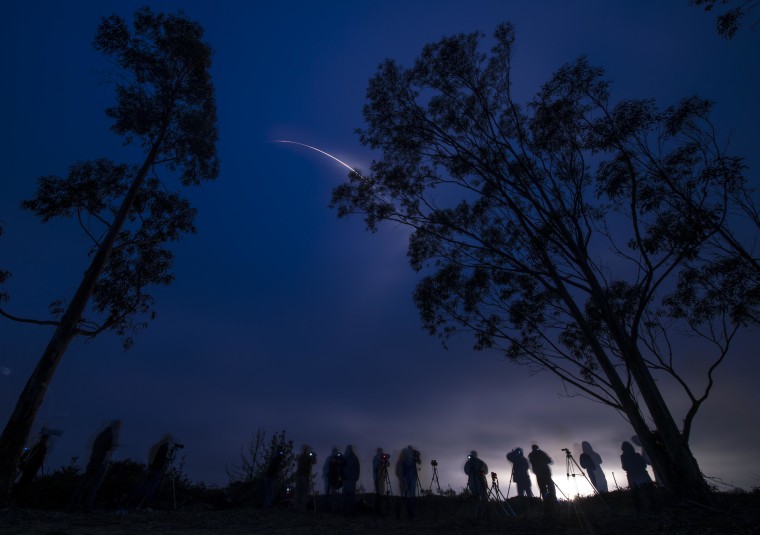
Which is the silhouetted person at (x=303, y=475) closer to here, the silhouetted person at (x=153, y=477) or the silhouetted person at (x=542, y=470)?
the silhouetted person at (x=153, y=477)

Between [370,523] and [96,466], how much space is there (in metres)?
5.72

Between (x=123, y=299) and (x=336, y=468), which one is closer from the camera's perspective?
(x=336, y=468)

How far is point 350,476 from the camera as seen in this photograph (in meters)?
11.0

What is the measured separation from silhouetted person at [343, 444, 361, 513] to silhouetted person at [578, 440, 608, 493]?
8119 millimetres

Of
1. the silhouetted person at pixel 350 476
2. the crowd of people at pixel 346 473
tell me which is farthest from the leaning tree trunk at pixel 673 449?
the silhouetted person at pixel 350 476

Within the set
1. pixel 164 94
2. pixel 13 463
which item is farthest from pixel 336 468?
pixel 164 94

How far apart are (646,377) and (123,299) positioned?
14.9 m

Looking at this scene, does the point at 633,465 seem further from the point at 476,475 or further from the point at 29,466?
the point at 29,466

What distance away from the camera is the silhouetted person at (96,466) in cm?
758

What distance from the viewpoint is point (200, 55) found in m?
15.3

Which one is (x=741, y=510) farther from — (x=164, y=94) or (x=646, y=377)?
(x=164, y=94)

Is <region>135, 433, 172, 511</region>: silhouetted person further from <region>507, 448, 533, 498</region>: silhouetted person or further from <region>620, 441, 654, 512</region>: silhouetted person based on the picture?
Result: <region>620, 441, 654, 512</region>: silhouetted person

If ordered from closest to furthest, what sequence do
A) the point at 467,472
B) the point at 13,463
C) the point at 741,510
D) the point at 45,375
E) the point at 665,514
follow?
the point at 741,510
the point at 665,514
the point at 13,463
the point at 45,375
the point at 467,472

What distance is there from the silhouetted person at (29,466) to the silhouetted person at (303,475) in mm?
6290
